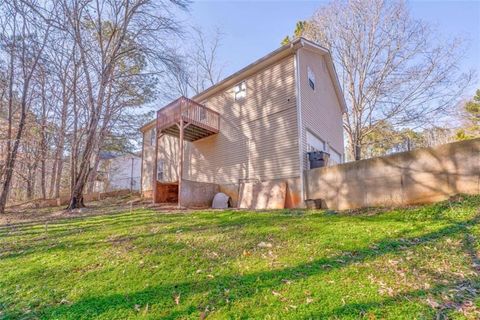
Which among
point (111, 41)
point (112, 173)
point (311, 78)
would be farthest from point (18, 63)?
point (112, 173)

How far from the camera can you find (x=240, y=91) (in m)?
11.5

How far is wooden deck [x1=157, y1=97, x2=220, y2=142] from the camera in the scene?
10.6 m

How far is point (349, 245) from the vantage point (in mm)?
4145

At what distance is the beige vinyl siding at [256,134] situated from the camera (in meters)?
9.41

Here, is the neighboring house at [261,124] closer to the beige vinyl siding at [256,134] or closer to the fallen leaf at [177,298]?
the beige vinyl siding at [256,134]

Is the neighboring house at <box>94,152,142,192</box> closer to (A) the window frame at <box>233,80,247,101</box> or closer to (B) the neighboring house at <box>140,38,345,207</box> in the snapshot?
(B) the neighboring house at <box>140,38,345,207</box>

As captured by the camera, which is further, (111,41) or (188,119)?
(111,41)

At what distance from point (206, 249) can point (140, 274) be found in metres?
1.18

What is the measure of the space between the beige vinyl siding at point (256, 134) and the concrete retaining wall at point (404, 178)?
155cm

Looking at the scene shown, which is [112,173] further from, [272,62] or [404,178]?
[404,178]

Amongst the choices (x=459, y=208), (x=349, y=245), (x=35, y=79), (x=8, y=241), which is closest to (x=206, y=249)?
(x=349, y=245)

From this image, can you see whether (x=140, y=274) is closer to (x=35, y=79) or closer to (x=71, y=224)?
(x=71, y=224)

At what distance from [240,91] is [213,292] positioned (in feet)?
32.0

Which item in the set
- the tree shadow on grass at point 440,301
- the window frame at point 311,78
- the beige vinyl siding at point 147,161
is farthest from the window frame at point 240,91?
the tree shadow on grass at point 440,301
